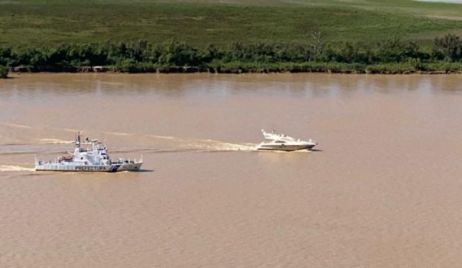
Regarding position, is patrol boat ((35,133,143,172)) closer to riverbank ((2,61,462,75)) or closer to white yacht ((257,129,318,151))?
white yacht ((257,129,318,151))

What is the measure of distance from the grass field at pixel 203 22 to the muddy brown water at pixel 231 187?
745 inches

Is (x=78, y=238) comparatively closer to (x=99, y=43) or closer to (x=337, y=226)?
(x=337, y=226)

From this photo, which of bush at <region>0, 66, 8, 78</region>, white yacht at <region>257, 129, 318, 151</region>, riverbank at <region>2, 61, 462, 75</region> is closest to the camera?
white yacht at <region>257, 129, 318, 151</region>

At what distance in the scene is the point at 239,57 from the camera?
4284 centimetres

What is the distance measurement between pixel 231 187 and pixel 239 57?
84.6 ft

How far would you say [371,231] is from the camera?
14758 millimetres

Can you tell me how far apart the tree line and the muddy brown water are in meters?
9.10

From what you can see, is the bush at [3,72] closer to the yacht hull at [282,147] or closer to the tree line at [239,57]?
the tree line at [239,57]

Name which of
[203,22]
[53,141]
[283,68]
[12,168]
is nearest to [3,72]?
[283,68]

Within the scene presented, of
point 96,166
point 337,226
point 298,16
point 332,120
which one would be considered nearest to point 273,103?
point 332,120

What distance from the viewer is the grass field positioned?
1917 inches

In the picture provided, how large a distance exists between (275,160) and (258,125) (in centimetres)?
462

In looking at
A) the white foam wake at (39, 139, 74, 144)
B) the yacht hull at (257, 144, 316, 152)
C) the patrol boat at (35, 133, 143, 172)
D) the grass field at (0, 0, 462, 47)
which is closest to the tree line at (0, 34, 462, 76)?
the grass field at (0, 0, 462, 47)

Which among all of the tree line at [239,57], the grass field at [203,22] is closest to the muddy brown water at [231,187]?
the tree line at [239,57]
